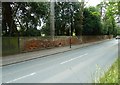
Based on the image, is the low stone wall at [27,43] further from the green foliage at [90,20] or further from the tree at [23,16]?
the green foliage at [90,20]

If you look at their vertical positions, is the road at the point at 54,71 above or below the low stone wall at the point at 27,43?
below

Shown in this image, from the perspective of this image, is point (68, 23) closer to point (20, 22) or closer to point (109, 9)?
point (20, 22)

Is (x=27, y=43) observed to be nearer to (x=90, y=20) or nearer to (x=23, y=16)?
(x=23, y=16)

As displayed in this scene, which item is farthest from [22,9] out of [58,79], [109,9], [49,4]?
[58,79]

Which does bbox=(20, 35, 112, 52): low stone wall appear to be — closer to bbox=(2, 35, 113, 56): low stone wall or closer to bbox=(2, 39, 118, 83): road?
bbox=(2, 35, 113, 56): low stone wall

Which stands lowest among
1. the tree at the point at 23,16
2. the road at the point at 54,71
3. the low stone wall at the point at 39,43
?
the road at the point at 54,71

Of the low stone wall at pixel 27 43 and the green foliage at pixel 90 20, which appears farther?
the green foliage at pixel 90 20

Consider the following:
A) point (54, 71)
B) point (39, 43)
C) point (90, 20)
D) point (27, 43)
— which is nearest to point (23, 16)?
point (27, 43)

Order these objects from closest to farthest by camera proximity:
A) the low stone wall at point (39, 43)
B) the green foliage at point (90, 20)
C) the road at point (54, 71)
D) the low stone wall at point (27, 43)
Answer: the road at point (54, 71) → the low stone wall at point (27, 43) → the low stone wall at point (39, 43) → the green foliage at point (90, 20)

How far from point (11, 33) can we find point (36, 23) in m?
4.32

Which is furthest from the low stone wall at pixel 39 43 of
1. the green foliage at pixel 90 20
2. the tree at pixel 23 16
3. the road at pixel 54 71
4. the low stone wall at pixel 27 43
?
the green foliage at pixel 90 20

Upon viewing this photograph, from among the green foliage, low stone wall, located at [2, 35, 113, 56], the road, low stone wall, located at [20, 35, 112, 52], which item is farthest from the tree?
the green foliage

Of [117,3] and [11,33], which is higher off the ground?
[117,3]

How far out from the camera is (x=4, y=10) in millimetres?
30219
